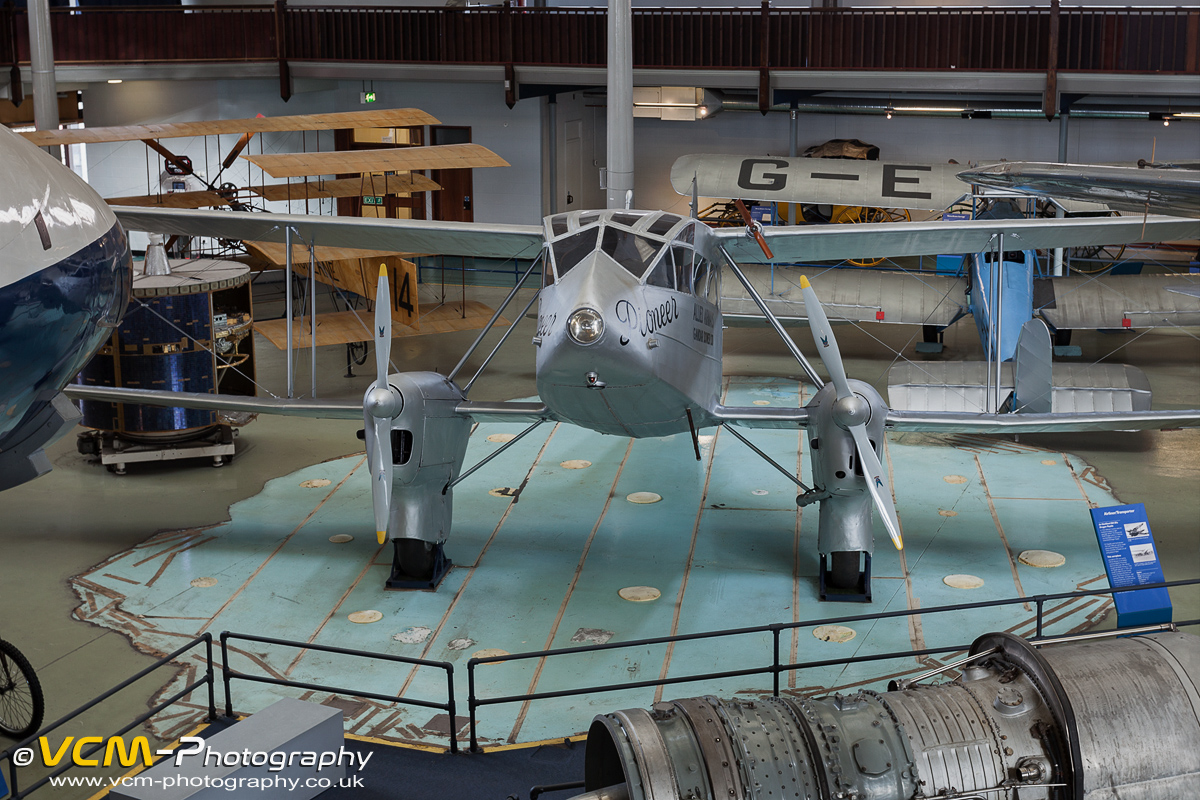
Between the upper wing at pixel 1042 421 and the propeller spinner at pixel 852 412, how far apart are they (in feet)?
2.76

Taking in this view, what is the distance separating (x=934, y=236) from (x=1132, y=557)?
14.4ft

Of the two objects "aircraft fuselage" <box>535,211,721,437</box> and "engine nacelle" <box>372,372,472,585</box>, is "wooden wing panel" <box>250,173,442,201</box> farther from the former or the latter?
"aircraft fuselage" <box>535,211,721,437</box>

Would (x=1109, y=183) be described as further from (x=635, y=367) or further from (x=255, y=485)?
(x=255, y=485)

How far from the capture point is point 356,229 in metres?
12.5

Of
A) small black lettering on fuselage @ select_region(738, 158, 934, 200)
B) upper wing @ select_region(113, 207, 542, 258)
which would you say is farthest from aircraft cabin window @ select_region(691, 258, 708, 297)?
small black lettering on fuselage @ select_region(738, 158, 934, 200)

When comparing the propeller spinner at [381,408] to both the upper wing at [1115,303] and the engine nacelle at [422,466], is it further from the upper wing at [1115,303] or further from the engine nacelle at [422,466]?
the upper wing at [1115,303]

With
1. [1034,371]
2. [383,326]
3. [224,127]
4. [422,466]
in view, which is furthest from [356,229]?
[224,127]

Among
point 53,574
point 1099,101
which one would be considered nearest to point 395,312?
point 53,574

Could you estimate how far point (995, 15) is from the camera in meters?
22.5

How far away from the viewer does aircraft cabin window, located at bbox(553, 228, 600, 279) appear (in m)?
10.7

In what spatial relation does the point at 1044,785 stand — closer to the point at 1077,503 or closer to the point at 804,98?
the point at 1077,503

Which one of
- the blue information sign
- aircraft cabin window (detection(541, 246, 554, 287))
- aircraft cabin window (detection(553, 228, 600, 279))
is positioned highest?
aircraft cabin window (detection(553, 228, 600, 279))

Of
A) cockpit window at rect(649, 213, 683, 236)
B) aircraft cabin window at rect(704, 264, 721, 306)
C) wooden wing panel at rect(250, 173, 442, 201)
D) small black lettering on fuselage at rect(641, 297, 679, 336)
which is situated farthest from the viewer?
wooden wing panel at rect(250, 173, 442, 201)

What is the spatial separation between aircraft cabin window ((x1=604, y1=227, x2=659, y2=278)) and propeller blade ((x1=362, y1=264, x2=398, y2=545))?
5.60 ft
